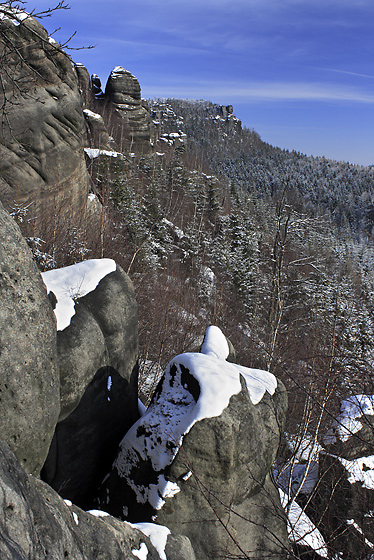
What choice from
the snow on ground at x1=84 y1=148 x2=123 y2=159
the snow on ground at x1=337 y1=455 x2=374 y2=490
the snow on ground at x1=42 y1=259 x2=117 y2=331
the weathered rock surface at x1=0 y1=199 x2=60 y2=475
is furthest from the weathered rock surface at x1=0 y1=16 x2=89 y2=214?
the snow on ground at x1=337 y1=455 x2=374 y2=490

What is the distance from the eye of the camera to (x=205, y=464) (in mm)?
4176

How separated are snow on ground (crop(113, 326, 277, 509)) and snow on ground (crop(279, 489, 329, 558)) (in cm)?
183

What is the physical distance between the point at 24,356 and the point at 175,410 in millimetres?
2042

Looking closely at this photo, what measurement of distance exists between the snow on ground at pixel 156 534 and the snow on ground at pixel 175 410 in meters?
0.66

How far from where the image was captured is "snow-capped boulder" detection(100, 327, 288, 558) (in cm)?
416

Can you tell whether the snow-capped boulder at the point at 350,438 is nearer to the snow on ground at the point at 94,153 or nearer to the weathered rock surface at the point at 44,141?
the weathered rock surface at the point at 44,141

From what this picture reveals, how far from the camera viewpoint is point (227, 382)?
449cm

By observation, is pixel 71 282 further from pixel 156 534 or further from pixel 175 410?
pixel 156 534

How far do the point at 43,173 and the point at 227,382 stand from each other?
11731mm

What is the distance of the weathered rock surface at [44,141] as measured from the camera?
11953 millimetres

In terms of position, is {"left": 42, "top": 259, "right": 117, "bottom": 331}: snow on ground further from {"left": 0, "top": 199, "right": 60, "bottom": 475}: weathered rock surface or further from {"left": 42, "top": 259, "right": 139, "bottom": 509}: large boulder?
{"left": 0, "top": 199, "right": 60, "bottom": 475}: weathered rock surface

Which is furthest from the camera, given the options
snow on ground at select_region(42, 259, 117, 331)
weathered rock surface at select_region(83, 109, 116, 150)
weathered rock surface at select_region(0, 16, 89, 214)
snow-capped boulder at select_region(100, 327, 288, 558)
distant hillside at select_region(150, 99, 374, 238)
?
distant hillside at select_region(150, 99, 374, 238)


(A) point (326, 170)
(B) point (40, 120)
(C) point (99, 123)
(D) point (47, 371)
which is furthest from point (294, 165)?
(D) point (47, 371)

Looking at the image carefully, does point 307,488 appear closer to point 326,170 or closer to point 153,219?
point 153,219
